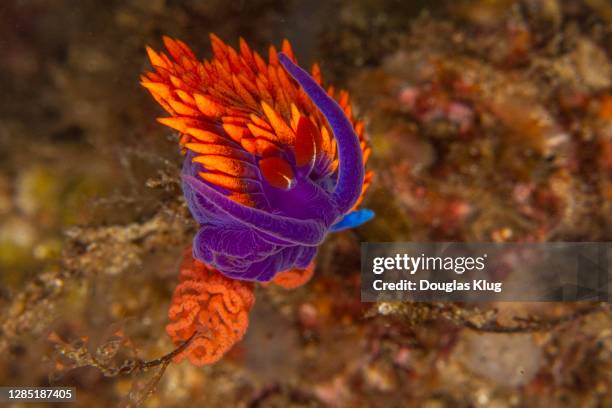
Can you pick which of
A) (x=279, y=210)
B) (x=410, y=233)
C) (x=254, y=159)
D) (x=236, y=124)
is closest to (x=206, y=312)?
(x=279, y=210)

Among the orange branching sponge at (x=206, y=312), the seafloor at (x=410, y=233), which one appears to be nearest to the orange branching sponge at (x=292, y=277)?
the orange branching sponge at (x=206, y=312)

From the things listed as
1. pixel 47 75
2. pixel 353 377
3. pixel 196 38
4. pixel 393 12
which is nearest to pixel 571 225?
pixel 353 377

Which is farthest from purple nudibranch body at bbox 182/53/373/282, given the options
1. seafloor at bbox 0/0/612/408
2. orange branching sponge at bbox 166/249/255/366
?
seafloor at bbox 0/0/612/408

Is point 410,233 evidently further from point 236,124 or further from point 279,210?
point 236,124

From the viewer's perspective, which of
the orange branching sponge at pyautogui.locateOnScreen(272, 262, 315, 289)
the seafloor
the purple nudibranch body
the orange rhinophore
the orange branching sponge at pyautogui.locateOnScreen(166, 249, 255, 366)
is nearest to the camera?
the purple nudibranch body

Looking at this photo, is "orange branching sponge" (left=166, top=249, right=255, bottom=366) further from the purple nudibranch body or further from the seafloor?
the seafloor

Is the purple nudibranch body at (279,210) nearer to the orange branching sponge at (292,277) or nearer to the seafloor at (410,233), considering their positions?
the orange branching sponge at (292,277)
